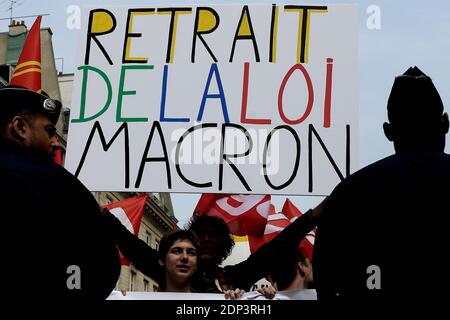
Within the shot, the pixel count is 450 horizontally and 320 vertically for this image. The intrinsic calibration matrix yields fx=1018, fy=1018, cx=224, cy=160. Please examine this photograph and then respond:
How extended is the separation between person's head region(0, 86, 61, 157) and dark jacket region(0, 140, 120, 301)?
0.22 meters

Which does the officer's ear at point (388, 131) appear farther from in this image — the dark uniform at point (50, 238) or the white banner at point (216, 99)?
the white banner at point (216, 99)

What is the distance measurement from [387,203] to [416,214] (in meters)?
0.09

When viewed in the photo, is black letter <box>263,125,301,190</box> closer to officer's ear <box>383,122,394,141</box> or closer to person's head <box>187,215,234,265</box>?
person's head <box>187,215,234,265</box>

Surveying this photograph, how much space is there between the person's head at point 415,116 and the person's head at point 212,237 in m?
2.93

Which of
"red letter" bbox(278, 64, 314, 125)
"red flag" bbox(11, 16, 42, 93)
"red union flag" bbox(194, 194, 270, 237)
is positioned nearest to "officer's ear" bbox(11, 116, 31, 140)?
"red letter" bbox(278, 64, 314, 125)

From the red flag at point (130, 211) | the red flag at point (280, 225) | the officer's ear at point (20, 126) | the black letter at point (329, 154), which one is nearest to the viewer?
the officer's ear at point (20, 126)

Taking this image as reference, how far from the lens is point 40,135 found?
3285 mm

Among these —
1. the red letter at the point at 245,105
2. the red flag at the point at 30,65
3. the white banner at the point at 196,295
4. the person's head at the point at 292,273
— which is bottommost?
the white banner at the point at 196,295

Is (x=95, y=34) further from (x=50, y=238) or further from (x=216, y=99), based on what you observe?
(x=50, y=238)

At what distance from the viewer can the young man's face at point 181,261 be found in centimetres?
523

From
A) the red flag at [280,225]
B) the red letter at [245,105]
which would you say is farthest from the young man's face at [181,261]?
the red flag at [280,225]

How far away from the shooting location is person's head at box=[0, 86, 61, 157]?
3252 mm

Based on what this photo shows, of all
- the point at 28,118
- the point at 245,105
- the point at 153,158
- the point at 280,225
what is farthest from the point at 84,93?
the point at 28,118
